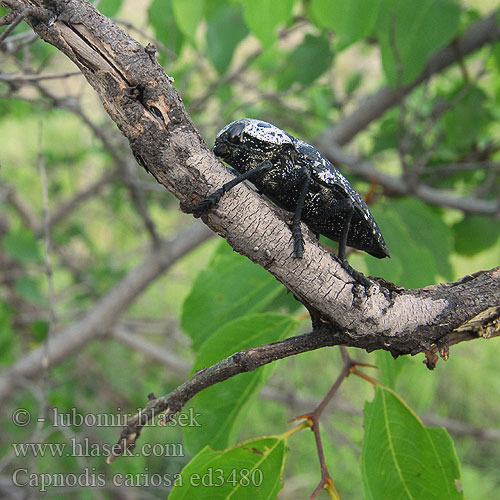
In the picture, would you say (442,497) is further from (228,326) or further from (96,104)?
(96,104)

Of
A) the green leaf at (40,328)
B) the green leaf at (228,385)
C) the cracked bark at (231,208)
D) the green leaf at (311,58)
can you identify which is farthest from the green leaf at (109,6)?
the green leaf at (40,328)

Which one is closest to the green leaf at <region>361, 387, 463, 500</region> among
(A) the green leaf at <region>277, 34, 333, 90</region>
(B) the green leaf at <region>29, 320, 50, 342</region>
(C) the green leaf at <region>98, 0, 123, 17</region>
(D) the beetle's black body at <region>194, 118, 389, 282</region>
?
(D) the beetle's black body at <region>194, 118, 389, 282</region>

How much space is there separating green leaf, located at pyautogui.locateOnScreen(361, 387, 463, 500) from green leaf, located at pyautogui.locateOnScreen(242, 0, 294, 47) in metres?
1.06

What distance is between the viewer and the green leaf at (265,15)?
155 centimetres

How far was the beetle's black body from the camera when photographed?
1234 millimetres

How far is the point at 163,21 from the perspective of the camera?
2.07 m

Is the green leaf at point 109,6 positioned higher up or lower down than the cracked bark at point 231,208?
higher up

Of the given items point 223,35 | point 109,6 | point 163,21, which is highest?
point 223,35

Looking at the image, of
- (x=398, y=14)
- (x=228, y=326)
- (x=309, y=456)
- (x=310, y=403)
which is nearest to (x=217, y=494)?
(x=228, y=326)

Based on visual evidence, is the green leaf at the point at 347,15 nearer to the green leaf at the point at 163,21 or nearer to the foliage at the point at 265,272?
the foliage at the point at 265,272

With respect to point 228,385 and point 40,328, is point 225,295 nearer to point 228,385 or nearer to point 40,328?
point 228,385

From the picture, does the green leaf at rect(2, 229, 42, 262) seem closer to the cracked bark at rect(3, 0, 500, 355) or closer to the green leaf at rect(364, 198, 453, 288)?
the green leaf at rect(364, 198, 453, 288)

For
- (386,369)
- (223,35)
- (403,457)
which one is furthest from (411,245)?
(223,35)

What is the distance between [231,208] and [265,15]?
0.90 meters
